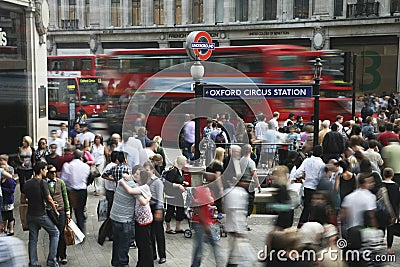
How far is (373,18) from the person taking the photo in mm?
30312

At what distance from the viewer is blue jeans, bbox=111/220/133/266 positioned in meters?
7.73

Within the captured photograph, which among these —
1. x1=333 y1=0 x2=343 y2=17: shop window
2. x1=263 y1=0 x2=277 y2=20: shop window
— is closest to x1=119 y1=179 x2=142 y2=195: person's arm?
x1=333 y1=0 x2=343 y2=17: shop window

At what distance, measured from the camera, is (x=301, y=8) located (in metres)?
33.3

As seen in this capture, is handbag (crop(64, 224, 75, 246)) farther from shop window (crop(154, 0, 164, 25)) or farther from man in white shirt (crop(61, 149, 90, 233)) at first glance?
shop window (crop(154, 0, 164, 25))

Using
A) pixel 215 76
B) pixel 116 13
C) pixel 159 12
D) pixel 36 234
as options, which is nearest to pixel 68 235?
pixel 36 234

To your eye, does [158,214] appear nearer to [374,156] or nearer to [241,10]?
[374,156]

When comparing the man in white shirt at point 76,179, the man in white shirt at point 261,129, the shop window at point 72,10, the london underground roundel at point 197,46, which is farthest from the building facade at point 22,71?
the shop window at point 72,10

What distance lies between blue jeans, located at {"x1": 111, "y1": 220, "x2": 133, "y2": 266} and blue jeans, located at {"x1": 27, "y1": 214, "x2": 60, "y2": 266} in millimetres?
847

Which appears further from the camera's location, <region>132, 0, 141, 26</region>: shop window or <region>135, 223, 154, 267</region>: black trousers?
<region>132, 0, 141, 26</region>: shop window

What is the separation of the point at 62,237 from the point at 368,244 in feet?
14.7

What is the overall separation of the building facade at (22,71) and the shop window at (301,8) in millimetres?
20020

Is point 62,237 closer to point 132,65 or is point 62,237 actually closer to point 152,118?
point 152,118

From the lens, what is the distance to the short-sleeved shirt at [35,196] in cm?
774

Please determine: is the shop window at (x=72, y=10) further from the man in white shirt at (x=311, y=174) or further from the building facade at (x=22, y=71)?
the man in white shirt at (x=311, y=174)
